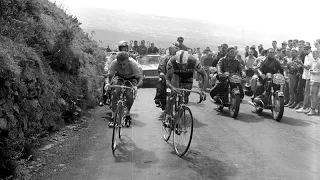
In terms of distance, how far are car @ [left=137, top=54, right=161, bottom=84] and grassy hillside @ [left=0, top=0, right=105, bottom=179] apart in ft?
25.0

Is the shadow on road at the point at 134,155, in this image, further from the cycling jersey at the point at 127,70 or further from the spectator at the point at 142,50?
the spectator at the point at 142,50

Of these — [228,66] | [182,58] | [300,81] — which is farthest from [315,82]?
[182,58]

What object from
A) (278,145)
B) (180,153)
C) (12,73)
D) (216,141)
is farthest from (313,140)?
(12,73)

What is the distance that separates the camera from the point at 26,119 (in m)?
7.35

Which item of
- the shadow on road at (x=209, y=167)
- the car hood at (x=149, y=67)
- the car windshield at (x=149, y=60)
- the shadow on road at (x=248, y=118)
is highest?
the car windshield at (x=149, y=60)

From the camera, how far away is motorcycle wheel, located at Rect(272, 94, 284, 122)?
1098cm

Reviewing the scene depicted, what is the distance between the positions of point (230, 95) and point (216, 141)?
12.0 feet

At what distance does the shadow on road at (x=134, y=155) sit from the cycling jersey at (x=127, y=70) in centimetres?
155

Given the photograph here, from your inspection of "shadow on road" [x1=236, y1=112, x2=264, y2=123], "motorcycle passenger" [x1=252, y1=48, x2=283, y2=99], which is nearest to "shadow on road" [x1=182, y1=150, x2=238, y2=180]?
"shadow on road" [x1=236, y1=112, x2=264, y2=123]

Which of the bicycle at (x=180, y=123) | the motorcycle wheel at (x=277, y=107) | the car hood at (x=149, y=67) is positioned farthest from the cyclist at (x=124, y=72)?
the car hood at (x=149, y=67)

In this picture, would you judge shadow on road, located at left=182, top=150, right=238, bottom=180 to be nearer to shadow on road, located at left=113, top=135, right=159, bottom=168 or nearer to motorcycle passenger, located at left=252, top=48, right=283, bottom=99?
shadow on road, located at left=113, top=135, right=159, bottom=168

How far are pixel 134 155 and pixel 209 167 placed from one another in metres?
1.48

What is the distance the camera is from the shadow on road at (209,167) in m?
6.41

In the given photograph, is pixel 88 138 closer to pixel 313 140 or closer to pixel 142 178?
pixel 142 178
